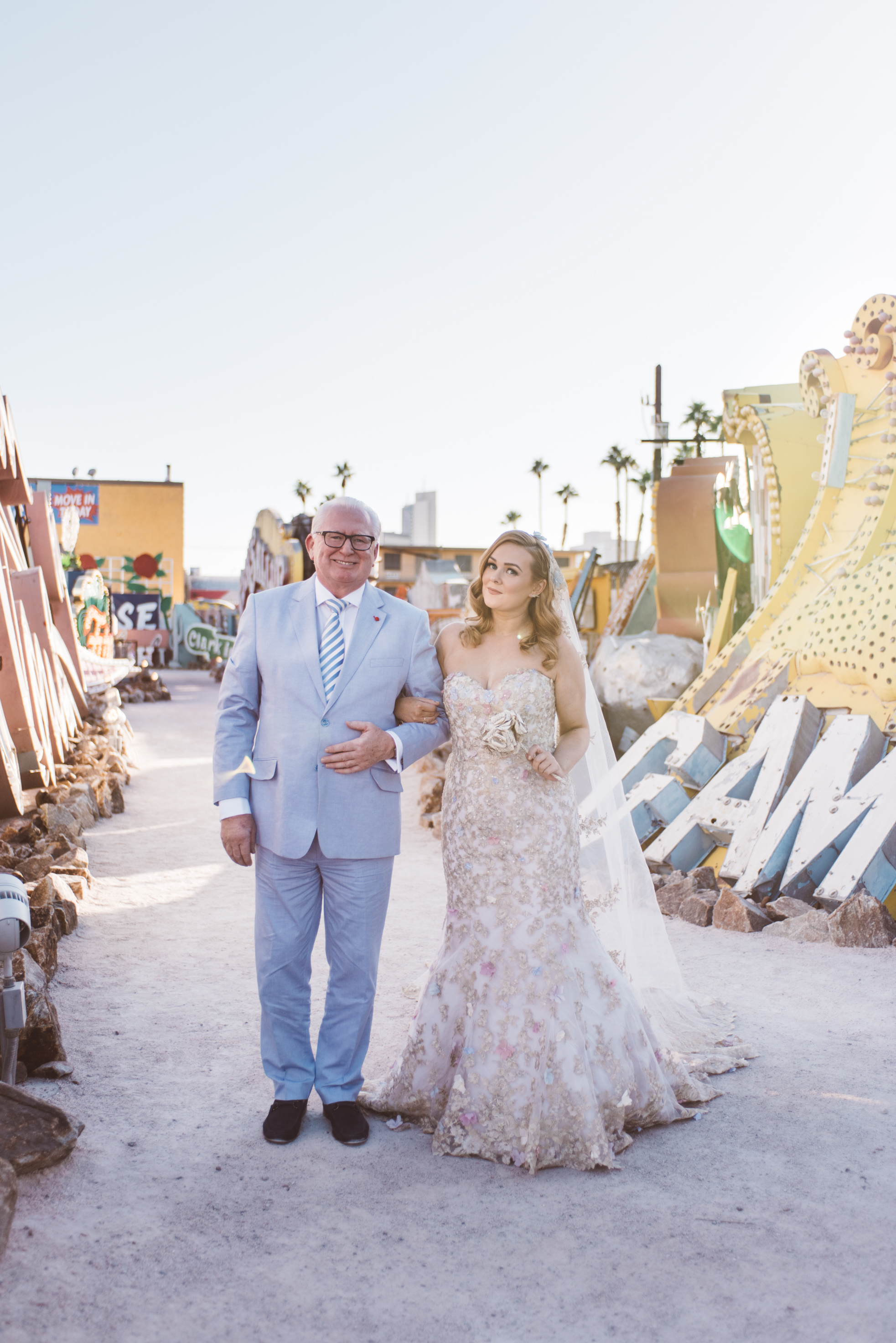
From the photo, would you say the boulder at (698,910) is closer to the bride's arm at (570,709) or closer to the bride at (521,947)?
the bride at (521,947)

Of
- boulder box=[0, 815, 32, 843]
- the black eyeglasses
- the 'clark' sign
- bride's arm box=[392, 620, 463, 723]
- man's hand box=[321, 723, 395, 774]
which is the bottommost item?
the 'clark' sign

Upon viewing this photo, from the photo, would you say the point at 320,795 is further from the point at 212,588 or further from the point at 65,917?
the point at 212,588

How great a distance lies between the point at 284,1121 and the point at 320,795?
103 cm

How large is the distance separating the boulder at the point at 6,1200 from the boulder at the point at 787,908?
4.38m

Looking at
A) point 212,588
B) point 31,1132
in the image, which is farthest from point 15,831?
point 212,588

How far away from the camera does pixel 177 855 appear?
26.2 feet

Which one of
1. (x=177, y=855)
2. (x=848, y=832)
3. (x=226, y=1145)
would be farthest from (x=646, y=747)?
(x=226, y=1145)

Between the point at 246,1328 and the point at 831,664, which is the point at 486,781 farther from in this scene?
the point at 831,664

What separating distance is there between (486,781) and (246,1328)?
5.34 feet

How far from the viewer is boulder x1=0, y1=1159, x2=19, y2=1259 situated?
2.47 meters

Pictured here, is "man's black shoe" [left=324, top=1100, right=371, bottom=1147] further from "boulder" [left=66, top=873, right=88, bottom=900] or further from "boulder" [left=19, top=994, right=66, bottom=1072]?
"boulder" [left=66, top=873, right=88, bottom=900]

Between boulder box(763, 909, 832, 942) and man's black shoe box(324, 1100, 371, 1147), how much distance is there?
3.18m

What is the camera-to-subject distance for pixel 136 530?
40719 mm

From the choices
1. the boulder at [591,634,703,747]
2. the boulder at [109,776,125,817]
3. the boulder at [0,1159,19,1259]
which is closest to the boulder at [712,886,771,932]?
the boulder at [0,1159,19,1259]
